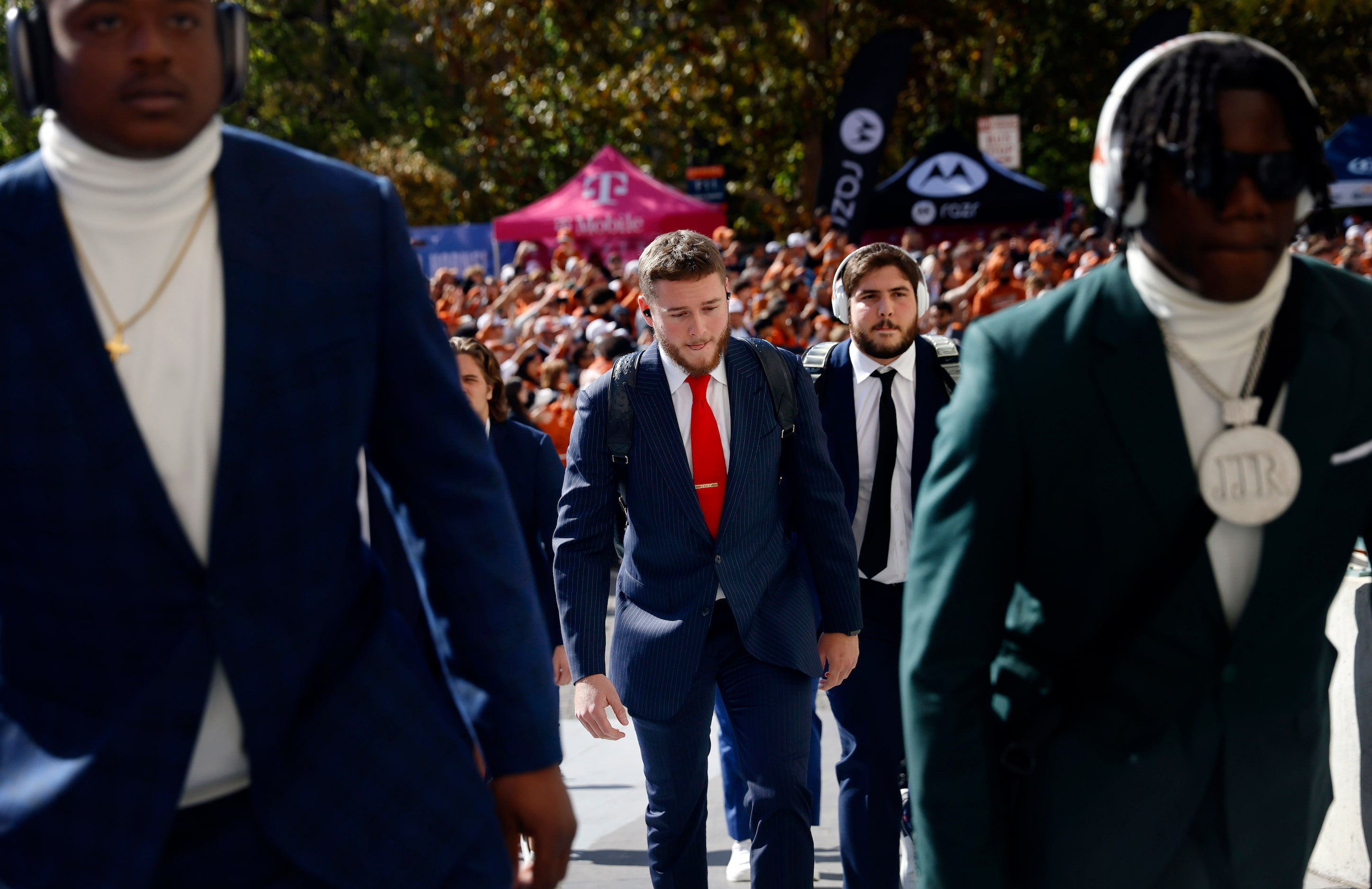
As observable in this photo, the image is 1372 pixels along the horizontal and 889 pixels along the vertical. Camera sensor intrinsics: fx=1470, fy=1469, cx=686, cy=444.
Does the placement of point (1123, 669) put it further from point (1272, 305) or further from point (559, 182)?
point (559, 182)

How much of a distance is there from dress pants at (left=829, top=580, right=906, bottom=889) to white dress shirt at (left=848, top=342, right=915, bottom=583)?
113mm

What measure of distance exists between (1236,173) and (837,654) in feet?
8.67

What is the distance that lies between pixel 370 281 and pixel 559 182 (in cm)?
3190

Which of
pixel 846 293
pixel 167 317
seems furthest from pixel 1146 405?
pixel 846 293

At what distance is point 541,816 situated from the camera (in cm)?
205

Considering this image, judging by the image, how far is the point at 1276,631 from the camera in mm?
2027

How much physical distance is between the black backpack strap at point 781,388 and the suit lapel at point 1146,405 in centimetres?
226

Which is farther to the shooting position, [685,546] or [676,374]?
[676,374]

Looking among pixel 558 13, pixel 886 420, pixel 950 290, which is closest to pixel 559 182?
pixel 558 13

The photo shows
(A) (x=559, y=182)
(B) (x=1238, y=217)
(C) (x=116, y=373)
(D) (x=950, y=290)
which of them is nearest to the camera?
(C) (x=116, y=373)

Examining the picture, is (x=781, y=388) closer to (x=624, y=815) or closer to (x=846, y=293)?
(x=846, y=293)

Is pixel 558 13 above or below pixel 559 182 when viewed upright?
above

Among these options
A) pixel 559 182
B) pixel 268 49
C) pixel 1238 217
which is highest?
pixel 1238 217

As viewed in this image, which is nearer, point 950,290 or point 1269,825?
point 1269,825
